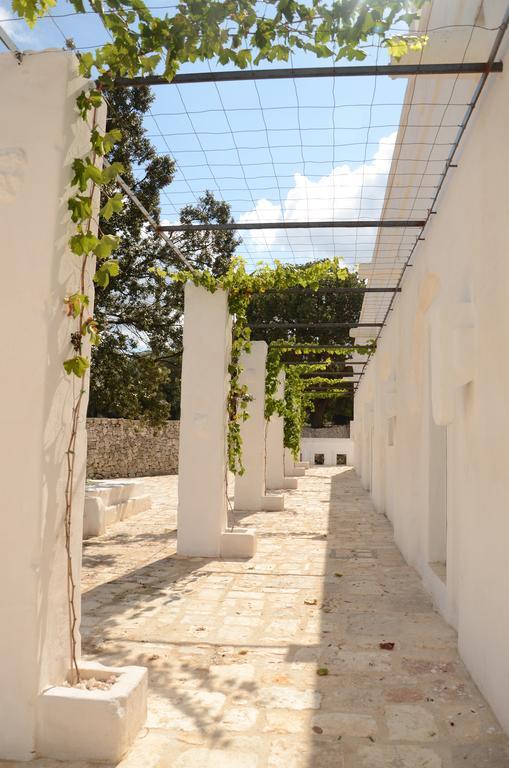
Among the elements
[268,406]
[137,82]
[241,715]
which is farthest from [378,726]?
[268,406]

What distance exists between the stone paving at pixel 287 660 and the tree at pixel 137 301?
2573mm

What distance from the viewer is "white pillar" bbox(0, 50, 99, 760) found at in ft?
8.46

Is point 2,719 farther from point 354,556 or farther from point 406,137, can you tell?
point 354,556

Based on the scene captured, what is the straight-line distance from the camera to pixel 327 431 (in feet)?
103

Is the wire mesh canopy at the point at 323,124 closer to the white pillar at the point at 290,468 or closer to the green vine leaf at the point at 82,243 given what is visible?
the green vine leaf at the point at 82,243

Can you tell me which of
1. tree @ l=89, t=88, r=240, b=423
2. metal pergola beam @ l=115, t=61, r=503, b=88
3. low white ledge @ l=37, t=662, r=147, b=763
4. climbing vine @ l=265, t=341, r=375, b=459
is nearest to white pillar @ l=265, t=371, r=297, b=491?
climbing vine @ l=265, t=341, r=375, b=459

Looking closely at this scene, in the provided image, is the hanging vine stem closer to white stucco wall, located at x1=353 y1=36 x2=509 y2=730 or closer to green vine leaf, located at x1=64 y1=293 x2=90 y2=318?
green vine leaf, located at x1=64 y1=293 x2=90 y2=318

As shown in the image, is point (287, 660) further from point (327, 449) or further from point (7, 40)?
point (327, 449)

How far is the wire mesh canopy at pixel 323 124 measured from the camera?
3320mm

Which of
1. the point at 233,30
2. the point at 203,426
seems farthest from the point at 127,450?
the point at 233,30

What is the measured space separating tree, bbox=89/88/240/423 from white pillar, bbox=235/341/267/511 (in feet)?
4.76

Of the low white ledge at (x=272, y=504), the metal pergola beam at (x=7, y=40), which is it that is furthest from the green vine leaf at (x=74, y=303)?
the low white ledge at (x=272, y=504)

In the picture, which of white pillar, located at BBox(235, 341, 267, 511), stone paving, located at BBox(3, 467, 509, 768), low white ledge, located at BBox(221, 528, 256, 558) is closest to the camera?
stone paving, located at BBox(3, 467, 509, 768)

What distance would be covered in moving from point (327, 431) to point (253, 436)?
2129 centimetres
